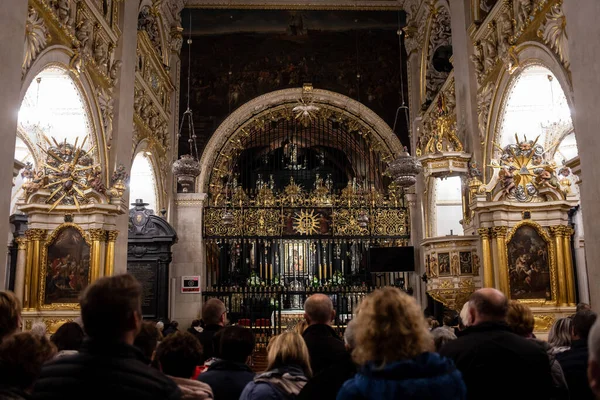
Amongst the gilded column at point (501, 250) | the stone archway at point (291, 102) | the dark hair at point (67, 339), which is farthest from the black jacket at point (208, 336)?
the stone archway at point (291, 102)

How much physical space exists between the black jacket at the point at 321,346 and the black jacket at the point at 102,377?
2.04 meters

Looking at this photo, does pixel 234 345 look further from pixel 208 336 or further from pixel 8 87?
pixel 8 87

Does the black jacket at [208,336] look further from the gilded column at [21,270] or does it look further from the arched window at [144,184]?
the arched window at [144,184]

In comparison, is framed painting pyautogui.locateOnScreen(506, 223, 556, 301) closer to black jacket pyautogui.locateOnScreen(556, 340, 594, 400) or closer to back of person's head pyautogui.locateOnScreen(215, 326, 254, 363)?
black jacket pyautogui.locateOnScreen(556, 340, 594, 400)

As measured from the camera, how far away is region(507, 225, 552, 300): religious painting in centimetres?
1104

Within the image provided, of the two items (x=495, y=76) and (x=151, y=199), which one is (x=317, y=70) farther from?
(x=495, y=76)

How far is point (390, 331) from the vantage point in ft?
8.28

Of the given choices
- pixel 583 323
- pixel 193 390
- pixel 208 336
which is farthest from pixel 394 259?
pixel 193 390

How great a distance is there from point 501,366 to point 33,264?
1044cm

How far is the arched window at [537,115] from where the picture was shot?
1201cm

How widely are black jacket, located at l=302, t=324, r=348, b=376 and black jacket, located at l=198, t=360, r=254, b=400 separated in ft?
1.79

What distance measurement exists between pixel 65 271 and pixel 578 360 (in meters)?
10.1

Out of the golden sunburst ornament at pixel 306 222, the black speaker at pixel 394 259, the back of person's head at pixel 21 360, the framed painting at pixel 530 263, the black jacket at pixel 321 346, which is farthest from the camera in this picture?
the golden sunburst ornament at pixel 306 222

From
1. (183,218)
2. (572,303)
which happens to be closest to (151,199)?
(183,218)
